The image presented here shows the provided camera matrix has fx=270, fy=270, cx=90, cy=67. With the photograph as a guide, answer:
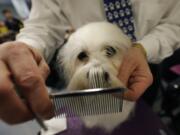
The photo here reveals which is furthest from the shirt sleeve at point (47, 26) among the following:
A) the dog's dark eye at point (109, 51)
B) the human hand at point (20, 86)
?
the human hand at point (20, 86)

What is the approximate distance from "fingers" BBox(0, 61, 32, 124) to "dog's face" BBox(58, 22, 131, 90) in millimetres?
210

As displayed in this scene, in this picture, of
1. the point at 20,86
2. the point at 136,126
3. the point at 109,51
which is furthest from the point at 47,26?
the point at 20,86

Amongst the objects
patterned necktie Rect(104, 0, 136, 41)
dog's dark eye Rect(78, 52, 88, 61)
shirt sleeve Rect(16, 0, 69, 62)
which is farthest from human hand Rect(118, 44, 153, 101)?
shirt sleeve Rect(16, 0, 69, 62)

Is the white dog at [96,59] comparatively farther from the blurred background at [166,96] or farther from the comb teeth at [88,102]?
the blurred background at [166,96]

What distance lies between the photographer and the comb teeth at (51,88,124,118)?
A: 511mm

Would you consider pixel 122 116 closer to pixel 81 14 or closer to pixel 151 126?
pixel 151 126

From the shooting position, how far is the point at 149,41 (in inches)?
34.8

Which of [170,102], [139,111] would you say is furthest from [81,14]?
[170,102]

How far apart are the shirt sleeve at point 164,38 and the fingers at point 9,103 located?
503mm

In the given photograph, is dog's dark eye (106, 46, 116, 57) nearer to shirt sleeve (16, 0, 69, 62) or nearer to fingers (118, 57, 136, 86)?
fingers (118, 57, 136, 86)

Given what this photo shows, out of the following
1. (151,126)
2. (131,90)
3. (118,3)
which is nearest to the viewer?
(131,90)

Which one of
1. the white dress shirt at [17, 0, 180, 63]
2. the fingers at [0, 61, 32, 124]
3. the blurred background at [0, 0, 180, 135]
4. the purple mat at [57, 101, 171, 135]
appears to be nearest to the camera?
the fingers at [0, 61, 32, 124]

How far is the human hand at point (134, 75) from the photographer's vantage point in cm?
70

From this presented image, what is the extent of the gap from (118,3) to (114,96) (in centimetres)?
46
